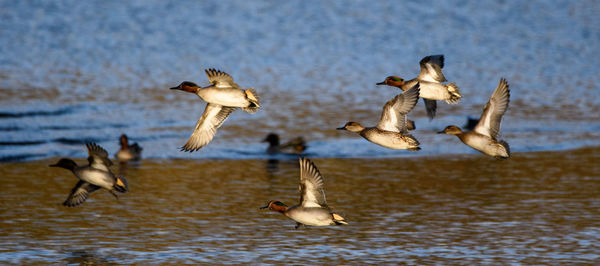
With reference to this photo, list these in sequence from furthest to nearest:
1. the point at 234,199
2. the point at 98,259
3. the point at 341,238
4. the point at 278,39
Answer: the point at 278,39
the point at 234,199
the point at 341,238
the point at 98,259

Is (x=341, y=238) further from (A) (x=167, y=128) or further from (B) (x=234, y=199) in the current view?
(A) (x=167, y=128)

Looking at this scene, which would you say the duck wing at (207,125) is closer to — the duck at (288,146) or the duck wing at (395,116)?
the duck wing at (395,116)

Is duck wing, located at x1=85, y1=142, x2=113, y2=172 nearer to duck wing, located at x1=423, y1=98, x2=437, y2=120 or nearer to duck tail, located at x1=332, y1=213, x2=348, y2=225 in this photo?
duck tail, located at x1=332, y1=213, x2=348, y2=225

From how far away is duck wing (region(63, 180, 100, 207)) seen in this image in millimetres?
15477

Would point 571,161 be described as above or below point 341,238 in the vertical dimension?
above

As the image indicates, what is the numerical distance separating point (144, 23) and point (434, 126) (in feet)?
98.8

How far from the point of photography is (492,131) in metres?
13.1

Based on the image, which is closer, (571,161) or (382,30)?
(571,161)

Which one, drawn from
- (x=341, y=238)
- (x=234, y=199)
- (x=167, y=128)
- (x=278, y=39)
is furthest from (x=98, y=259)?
(x=278, y=39)

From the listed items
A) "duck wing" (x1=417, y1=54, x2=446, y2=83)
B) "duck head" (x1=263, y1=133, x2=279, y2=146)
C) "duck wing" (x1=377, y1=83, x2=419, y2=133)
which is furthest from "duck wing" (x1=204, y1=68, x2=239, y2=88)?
"duck head" (x1=263, y1=133, x2=279, y2=146)

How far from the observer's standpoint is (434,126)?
34.2 metres

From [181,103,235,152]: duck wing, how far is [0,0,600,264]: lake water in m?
2.88

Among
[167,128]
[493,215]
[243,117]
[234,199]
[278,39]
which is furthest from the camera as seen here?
[278,39]

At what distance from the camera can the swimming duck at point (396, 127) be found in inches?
507
